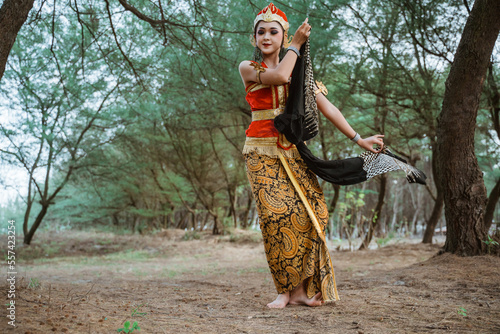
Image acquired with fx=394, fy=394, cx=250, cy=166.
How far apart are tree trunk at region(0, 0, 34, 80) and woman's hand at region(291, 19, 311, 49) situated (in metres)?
1.79

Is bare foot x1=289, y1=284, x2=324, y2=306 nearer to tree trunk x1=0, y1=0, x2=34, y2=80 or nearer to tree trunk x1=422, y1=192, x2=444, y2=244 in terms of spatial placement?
tree trunk x1=0, y1=0, x2=34, y2=80

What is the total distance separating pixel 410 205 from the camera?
45.7 feet

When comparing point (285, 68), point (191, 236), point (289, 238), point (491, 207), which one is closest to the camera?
point (285, 68)

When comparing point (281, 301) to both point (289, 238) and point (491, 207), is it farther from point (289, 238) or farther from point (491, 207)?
point (491, 207)

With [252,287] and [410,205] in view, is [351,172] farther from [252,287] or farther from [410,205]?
[410,205]

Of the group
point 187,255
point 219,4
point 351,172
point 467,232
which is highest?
point 219,4

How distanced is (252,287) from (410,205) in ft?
38.6

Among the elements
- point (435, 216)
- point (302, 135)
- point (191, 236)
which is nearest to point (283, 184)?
point (302, 135)

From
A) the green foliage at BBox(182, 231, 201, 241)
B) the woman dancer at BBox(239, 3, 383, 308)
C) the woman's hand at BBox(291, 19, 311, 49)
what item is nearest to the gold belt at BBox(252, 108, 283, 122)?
the woman dancer at BBox(239, 3, 383, 308)

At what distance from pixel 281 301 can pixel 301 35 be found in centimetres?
168

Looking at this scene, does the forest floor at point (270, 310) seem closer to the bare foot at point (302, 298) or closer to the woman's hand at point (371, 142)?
the bare foot at point (302, 298)

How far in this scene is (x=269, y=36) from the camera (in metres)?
2.59

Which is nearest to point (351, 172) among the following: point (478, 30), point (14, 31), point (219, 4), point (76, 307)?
point (76, 307)

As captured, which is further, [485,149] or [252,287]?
[485,149]
